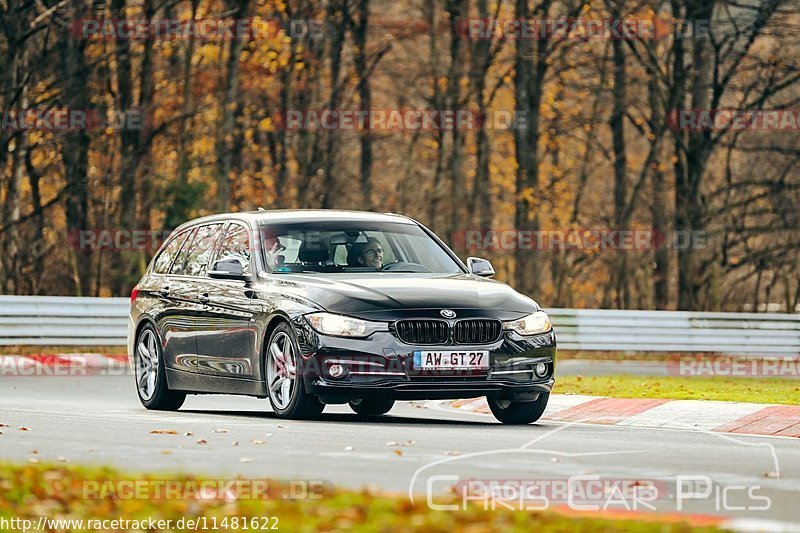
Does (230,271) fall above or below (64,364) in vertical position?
above

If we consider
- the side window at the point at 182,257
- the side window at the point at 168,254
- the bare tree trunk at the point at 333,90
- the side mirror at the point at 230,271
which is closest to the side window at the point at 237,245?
the side mirror at the point at 230,271

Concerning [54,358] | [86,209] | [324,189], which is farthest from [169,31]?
[54,358]

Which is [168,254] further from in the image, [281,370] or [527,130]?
[527,130]

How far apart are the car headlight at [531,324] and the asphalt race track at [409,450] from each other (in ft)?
2.58

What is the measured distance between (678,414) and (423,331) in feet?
9.88

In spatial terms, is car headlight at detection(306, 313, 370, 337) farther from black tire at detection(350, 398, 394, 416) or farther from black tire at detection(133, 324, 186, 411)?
black tire at detection(133, 324, 186, 411)

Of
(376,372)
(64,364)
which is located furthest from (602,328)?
(376,372)

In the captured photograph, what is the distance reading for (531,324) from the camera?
45.5ft

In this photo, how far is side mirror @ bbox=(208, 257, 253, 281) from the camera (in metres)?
14.5

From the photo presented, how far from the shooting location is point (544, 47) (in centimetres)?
4128

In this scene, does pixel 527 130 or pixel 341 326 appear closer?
pixel 341 326

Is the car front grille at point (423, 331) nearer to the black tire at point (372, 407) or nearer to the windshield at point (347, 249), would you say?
the windshield at point (347, 249)

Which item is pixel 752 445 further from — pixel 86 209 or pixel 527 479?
pixel 86 209

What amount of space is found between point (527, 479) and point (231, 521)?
8.38 feet
